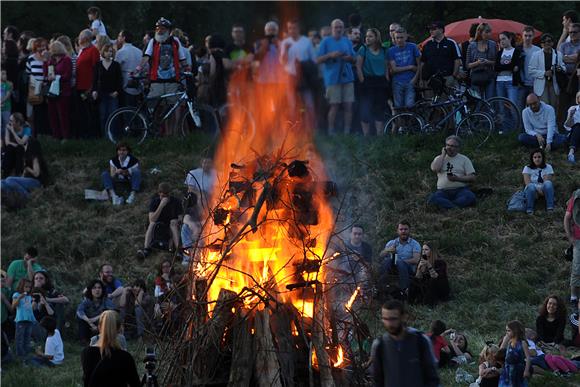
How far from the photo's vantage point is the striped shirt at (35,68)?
24.5 metres

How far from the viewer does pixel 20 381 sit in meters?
17.2

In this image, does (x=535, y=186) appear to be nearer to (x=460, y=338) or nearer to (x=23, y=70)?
(x=460, y=338)

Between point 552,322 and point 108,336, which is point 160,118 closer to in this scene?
point 552,322

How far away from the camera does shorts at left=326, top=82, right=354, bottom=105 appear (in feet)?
75.8

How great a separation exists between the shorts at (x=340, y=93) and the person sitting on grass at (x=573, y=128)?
347 centimetres

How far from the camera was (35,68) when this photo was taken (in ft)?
80.4

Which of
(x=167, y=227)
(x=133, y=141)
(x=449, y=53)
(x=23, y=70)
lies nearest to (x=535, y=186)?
(x=449, y=53)

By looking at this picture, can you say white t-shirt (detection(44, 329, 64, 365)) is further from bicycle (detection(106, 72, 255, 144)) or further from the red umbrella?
the red umbrella

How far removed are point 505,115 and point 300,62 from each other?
11.0ft

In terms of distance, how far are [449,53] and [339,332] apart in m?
10.0

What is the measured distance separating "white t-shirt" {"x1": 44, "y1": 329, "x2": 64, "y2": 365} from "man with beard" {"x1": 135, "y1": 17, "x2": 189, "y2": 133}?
→ 6338mm

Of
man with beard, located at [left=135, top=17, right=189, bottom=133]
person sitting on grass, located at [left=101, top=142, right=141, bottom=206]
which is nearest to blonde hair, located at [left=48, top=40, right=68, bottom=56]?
man with beard, located at [left=135, top=17, right=189, bottom=133]

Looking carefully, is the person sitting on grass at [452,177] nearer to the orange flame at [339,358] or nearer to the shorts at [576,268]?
the shorts at [576,268]

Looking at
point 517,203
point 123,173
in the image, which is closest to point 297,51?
point 123,173
